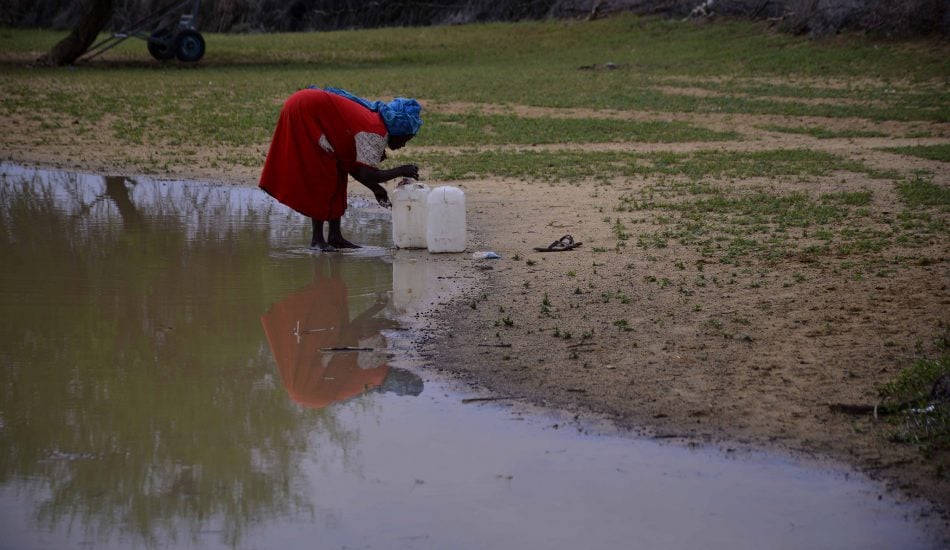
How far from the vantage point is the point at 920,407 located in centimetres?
503

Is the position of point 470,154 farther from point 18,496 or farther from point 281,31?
point 281,31

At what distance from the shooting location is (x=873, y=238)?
883 cm

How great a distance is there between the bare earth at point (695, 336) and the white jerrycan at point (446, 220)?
267mm

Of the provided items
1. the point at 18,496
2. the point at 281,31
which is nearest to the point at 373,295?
the point at 18,496

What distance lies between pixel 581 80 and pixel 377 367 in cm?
1895

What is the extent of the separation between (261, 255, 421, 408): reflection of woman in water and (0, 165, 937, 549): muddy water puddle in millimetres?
19

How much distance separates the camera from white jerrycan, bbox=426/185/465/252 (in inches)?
342

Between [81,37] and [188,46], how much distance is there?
2.55 m

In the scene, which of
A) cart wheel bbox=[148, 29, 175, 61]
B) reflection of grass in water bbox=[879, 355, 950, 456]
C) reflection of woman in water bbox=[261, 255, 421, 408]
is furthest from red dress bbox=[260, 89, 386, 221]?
cart wheel bbox=[148, 29, 175, 61]

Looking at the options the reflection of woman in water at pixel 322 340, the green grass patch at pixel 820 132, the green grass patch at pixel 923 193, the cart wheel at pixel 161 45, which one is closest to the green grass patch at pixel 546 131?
the green grass patch at pixel 820 132

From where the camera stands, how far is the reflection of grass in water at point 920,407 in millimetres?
4785

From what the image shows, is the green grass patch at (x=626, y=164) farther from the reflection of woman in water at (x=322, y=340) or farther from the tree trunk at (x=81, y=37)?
the tree trunk at (x=81, y=37)

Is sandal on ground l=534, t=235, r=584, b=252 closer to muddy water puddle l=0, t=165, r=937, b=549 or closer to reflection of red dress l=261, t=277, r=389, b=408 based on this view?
muddy water puddle l=0, t=165, r=937, b=549

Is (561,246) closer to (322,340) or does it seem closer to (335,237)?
(335,237)
